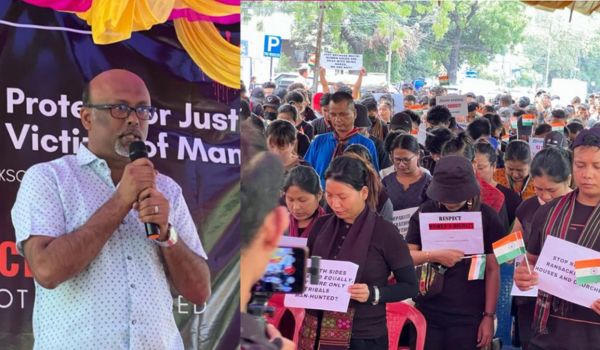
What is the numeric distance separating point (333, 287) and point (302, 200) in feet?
2.63

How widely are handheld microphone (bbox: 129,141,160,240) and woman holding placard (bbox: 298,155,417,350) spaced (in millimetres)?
2263

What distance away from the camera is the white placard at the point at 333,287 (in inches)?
175

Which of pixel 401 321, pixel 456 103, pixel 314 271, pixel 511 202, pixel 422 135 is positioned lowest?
pixel 401 321

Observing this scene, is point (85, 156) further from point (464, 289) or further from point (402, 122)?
point (402, 122)

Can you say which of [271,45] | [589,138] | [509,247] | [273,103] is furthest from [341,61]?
[509,247]

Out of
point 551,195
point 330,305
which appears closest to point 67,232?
point 330,305

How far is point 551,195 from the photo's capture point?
570 cm

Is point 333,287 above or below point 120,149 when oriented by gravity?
below

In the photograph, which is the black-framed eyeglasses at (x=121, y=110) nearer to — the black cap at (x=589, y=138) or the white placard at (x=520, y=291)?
the black cap at (x=589, y=138)

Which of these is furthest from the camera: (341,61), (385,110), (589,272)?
(341,61)

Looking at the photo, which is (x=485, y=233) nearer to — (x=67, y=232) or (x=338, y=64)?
(x=67, y=232)

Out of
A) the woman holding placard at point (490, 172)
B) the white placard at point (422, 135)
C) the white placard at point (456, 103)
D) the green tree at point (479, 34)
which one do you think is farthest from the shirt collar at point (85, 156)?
the green tree at point (479, 34)

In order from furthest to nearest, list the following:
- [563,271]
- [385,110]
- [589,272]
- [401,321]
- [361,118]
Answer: [385,110] → [361,118] → [401,321] → [563,271] → [589,272]

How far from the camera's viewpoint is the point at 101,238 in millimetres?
2271
